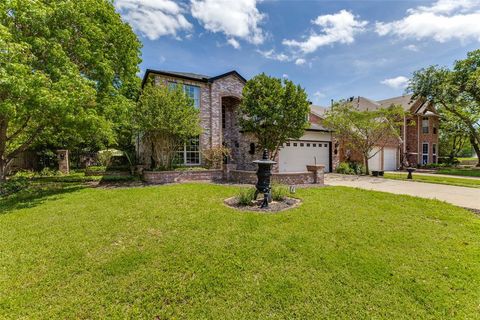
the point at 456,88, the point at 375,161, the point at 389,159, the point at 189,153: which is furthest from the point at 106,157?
the point at 456,88

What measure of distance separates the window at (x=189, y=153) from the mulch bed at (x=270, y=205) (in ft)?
25.3

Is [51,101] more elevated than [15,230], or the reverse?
[51,101]

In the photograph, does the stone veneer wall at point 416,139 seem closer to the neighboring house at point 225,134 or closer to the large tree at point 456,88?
the large tree at point 456,88

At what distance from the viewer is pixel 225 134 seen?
17.2 m

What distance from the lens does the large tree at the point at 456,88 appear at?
20766mm

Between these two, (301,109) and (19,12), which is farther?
(301,109)

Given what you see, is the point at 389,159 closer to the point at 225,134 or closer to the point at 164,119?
the point at 225,134

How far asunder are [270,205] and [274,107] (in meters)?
6.58

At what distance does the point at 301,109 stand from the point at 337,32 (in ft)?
14.5

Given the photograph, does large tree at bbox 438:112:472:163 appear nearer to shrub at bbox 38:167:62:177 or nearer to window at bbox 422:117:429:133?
window at bbox 422:117:429:133

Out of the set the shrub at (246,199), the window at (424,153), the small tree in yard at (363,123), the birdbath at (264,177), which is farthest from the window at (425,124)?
the shrub at (246,199)

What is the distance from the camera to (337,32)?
11688mm

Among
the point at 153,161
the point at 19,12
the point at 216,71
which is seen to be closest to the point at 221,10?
the point at 216,71

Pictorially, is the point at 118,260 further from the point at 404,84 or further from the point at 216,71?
the point at 404,84
